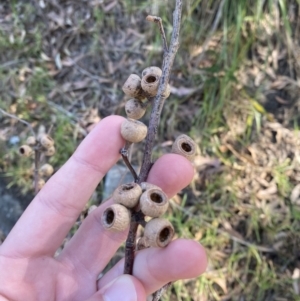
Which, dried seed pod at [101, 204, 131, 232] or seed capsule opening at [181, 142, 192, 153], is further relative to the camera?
seed capsule opening at [181, 142, 192, 153]

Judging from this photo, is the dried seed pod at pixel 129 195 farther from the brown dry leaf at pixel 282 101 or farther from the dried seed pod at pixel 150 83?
the brown dry leaf at pixel 282 101

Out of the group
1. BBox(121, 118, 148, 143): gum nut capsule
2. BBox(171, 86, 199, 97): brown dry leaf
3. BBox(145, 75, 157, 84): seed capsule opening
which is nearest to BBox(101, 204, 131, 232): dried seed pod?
BBox(121, 118, 148, 143): gum nut capsule

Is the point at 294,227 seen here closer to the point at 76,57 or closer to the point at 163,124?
the point at 163,124

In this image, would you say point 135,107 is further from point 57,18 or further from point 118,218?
point 57,18

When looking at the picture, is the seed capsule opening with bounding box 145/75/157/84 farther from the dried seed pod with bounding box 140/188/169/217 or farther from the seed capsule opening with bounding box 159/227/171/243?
the seed capsule opening with bounding box 159/227/171/243

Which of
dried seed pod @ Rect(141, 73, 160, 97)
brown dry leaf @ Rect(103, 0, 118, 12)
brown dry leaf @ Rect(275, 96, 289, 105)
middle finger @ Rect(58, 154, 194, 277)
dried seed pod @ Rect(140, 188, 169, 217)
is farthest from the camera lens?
brown dry leaf @ Rect(103, 0, 118, 12)

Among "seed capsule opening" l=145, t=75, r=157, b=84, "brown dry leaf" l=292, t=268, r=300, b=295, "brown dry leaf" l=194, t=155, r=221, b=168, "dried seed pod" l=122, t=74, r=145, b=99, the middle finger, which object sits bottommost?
"brown dry leaf" l=292, t=268, r=300, b=295
